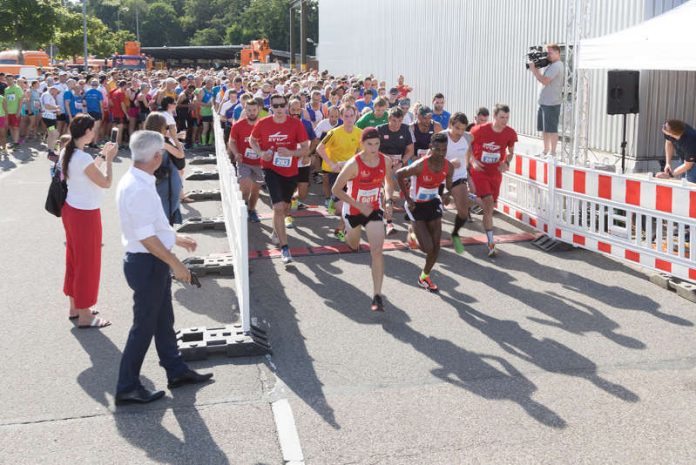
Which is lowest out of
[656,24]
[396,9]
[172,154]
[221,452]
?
[221,452]

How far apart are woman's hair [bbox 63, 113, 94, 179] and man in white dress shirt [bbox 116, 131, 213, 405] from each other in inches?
63.2

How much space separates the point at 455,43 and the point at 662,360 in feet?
62.6

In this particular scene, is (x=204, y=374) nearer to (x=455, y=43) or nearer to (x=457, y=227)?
(x=457, y=227)

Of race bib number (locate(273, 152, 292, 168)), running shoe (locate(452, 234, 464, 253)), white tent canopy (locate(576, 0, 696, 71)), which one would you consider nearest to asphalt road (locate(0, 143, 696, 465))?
running shoe (locate(452, 234, 464, 253))

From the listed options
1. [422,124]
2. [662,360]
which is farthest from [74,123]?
[422,124]

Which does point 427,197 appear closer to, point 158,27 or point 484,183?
point 484,183

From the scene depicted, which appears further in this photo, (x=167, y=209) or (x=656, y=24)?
(x=656, y=24)

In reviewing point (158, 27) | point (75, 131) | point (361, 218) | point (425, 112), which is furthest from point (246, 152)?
point (158, 27)

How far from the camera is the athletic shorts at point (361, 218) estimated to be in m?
7.79

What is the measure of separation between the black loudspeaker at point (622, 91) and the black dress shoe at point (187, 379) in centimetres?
995

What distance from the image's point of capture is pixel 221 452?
464 centimetres

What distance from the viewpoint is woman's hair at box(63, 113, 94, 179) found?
6.61 metres

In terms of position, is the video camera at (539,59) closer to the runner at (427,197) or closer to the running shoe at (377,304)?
the runner at (427,197)

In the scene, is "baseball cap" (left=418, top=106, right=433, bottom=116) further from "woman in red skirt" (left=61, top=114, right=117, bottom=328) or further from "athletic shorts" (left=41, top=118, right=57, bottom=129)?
"athletic shorts" (left=41, top=118, right=57, bottom=129)
